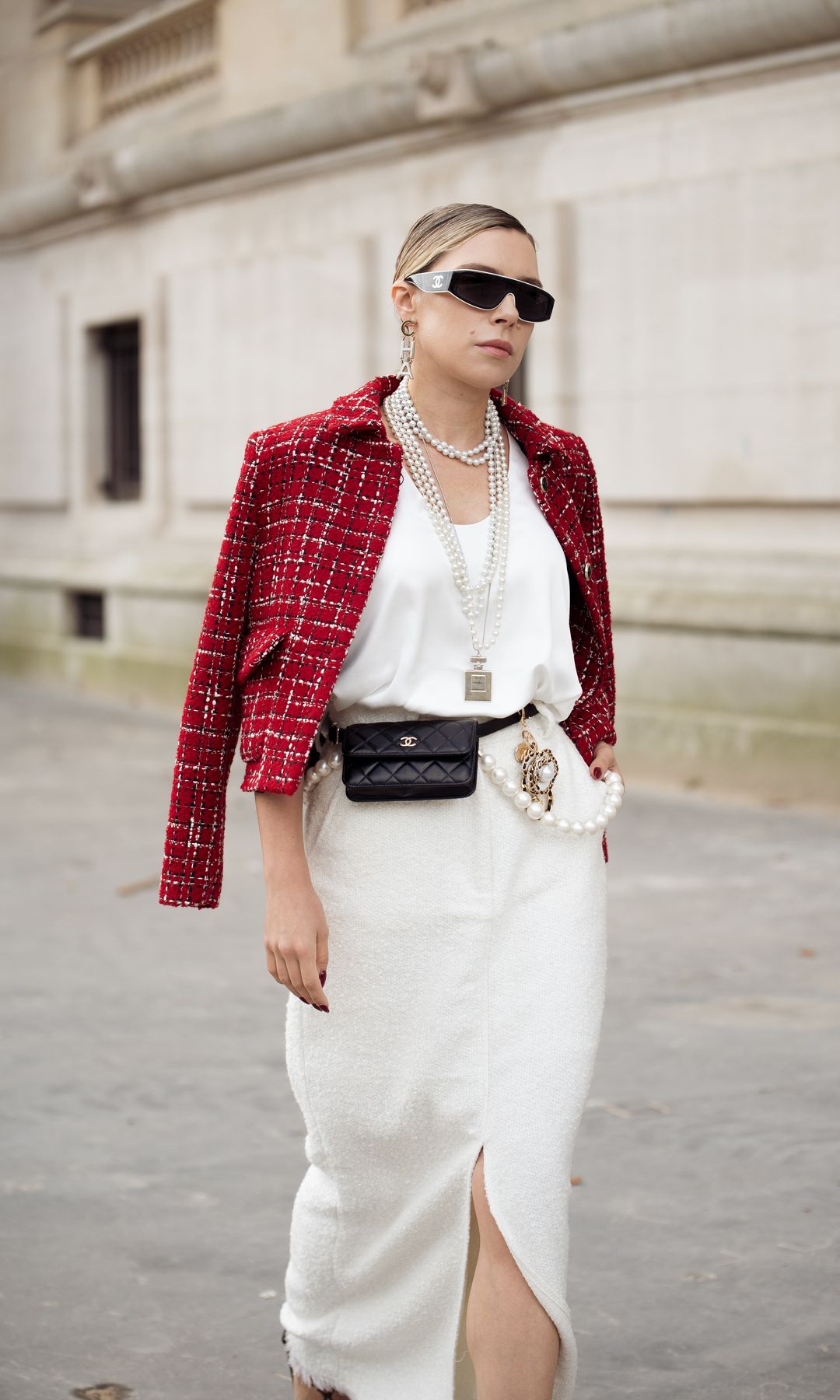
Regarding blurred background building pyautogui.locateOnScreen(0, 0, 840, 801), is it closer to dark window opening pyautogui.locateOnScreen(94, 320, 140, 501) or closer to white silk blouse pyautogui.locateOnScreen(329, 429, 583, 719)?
dark window opening pyautogui.locateOnScreen(94, 320, 140, 501)

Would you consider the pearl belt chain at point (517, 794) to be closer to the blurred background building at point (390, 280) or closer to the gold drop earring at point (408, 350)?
the gold drop earring at point (408, 350)

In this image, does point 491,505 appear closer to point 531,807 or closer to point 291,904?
point 531,807

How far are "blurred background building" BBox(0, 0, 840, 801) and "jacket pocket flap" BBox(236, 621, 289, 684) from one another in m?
7.11

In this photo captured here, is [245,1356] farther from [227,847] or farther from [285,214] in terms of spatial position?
[285,214]

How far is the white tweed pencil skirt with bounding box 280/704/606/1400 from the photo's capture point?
2.99m

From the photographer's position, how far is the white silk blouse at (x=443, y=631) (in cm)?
304

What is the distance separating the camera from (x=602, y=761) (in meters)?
3.35

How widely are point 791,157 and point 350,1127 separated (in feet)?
25.9

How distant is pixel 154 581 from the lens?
51.8ft

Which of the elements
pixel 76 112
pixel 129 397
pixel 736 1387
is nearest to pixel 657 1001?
pixel 736 1387

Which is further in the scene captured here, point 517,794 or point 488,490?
point 488,490

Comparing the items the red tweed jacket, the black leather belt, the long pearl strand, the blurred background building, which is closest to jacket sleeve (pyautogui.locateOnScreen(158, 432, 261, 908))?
the red tweed jacket

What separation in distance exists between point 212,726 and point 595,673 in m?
0.69

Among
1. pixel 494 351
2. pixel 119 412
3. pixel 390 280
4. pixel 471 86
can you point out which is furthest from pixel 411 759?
pixel 119 412
